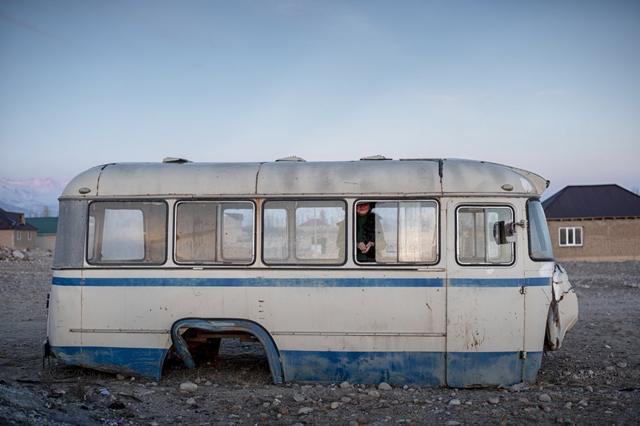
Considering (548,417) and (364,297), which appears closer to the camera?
(548,417)

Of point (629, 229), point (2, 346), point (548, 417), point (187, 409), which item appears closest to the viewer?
point (548, 417)

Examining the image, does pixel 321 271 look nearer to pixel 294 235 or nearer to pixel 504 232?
pixel 294 235

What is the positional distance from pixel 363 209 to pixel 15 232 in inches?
2289

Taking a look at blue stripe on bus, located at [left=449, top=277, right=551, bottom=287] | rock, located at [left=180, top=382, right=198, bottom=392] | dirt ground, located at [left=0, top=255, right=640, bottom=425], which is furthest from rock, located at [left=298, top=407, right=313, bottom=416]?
blue stripe on bus, located at [left=449, top=277, right=551, bottom=287]

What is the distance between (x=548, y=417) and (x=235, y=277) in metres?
3.94

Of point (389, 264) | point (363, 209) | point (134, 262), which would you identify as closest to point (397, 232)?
point (389, 264)

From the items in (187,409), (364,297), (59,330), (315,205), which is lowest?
(187,409)

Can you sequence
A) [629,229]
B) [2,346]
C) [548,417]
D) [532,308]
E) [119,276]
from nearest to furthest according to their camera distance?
[548,417] → [532,308] → [119,276] → [2,346] → [629,229]

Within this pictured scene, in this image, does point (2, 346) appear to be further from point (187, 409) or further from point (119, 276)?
point (187, 409)

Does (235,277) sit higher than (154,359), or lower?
higher

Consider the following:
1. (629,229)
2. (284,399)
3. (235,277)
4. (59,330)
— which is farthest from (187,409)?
(629,229)

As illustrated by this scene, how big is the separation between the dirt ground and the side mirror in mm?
1794

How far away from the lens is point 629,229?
34812 mm

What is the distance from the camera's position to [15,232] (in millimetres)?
57781
